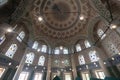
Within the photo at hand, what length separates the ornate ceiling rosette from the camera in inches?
779

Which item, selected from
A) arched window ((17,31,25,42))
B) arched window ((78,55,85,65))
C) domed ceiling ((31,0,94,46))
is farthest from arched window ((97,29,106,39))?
arched window ((17,31,25,42))

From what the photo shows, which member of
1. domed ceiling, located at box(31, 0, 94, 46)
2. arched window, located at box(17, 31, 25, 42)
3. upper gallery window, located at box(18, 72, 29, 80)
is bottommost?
upper gallery window, located at box(18, 72, 29, 80)

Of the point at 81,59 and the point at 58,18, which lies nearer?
the point at 81,59

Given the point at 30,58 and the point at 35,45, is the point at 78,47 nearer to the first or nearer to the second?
the point at 35,45

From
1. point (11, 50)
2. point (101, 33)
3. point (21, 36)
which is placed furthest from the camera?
point (101, 33)

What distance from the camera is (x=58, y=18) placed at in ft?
72.9

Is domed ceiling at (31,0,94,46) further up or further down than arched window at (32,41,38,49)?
further up

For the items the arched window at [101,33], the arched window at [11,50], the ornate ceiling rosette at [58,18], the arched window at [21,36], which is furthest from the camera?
the ornate ceiling rosette at [58,18]

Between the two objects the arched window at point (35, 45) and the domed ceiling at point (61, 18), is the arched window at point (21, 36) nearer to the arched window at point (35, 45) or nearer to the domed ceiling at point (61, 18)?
the arched window at point (35, 45)

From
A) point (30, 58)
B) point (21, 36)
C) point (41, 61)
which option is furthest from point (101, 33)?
point (21, 36)

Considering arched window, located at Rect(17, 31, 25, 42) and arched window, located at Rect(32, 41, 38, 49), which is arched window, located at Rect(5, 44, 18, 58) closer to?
arched window, located at Rect(17, 31, 25, 42)

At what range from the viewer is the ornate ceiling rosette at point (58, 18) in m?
19.8

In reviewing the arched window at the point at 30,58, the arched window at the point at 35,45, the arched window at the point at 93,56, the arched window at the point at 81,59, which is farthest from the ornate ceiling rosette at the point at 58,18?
the arched window at the point at 93,56

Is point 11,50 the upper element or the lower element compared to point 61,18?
lower
